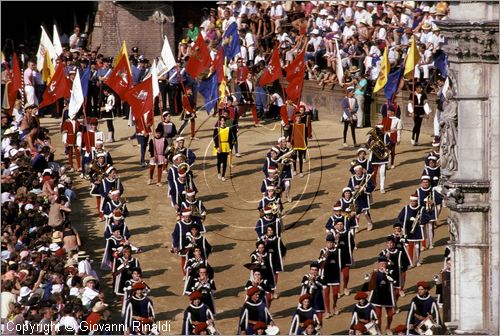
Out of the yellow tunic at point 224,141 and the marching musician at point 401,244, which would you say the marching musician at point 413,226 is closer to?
the marching musician at point 401,244

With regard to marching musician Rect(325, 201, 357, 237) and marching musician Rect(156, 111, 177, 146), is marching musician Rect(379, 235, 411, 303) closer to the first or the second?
marching musician Rect(325, 201, 357, 237)

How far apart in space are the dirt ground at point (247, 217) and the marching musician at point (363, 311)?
147cm

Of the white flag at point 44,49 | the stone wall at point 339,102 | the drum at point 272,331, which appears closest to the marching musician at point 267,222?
the drum at point 272,331

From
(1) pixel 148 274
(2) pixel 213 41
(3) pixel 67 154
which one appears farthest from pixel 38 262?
(2) pixel 213 41

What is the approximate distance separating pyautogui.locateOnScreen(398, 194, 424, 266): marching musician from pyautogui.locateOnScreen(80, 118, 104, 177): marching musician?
33.4 ft

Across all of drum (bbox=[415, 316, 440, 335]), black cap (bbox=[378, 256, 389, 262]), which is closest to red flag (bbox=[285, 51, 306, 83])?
black cap (bbox=[378, 256, 389, 262])

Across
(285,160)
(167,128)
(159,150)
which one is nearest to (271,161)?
(285,160)

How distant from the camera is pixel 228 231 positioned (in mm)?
52219

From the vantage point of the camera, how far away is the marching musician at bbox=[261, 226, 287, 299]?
47.5 meters

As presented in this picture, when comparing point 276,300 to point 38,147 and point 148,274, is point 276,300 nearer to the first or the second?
point 148,274

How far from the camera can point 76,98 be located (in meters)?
56.5

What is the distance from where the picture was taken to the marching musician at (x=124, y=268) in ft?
152

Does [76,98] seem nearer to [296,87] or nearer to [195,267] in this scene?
[296,87]

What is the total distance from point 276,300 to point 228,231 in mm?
5091
